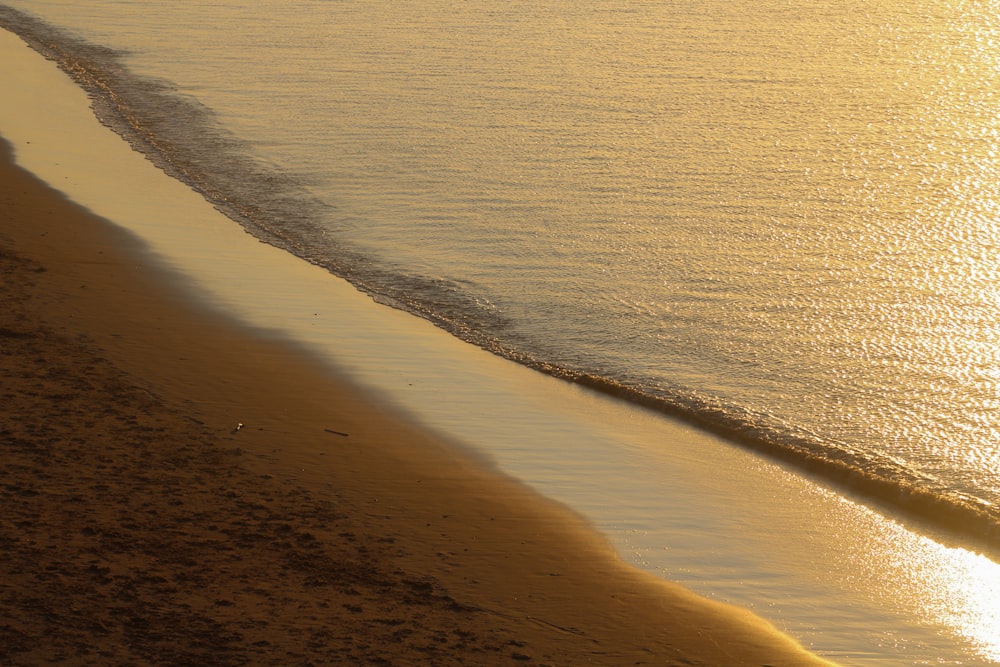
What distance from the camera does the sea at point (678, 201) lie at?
873 centimetres

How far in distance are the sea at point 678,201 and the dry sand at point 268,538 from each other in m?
0.70

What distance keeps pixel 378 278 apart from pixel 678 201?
3.66 m

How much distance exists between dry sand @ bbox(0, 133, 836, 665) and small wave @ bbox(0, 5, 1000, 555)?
5.70ft

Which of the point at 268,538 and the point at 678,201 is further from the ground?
the point at 678,201

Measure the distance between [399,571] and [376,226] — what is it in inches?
269

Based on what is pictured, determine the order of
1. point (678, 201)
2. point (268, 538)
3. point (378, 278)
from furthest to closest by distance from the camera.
Result: point (678, 201), point (378, 278), point (268, 538)

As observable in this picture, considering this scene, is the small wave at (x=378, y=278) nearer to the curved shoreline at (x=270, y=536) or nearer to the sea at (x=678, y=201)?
the sea at (x=678, y=201)

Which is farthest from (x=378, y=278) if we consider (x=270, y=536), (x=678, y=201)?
(x=270, y=536)

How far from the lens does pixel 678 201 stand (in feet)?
44.1

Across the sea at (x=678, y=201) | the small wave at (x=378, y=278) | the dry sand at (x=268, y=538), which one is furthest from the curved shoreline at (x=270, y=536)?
the small wave at (x=378, y=278)

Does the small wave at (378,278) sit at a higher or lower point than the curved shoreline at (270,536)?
higher

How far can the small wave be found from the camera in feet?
26.2

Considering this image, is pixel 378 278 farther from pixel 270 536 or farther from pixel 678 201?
pixel 270 536

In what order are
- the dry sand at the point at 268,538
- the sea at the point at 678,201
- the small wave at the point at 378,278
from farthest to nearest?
the sea at the point at 678,201 < the small wave at the point at 378,278 < the dry sand at the point at 268,538
